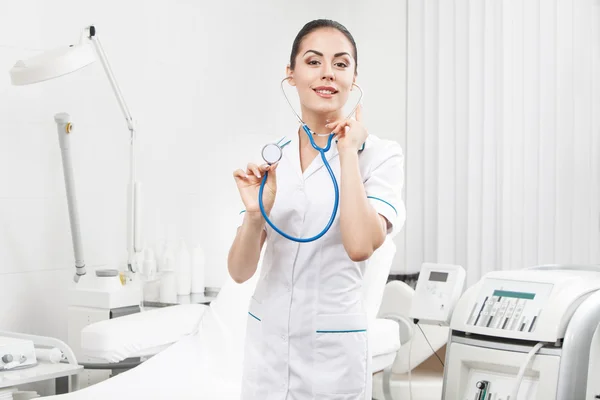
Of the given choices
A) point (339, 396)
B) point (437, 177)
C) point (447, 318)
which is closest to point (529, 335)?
point (447, 318)

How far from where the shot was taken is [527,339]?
6.03ft

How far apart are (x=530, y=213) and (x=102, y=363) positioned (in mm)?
1939

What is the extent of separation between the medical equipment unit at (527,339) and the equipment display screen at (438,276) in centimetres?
10

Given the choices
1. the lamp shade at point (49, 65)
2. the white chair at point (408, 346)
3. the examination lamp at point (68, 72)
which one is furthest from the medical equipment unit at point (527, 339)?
the lamp shade at point (49, 65)

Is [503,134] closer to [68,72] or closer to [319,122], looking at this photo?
[68,72]

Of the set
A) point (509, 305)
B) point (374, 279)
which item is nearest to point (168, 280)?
point (374, 279)

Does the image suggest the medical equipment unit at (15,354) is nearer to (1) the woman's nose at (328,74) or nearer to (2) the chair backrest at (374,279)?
(2) the chair backrest at (374,279)

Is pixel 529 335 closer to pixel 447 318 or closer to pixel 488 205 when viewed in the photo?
pixel 447 318

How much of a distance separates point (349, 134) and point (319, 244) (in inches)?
7.9

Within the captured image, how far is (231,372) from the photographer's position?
2219 millimetres

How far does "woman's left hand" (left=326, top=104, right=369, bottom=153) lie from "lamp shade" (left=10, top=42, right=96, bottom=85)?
1194 millimetres

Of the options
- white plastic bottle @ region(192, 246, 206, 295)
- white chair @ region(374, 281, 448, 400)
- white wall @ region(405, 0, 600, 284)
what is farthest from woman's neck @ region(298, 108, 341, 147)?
white wall @ region(405, 0, 600, 284)

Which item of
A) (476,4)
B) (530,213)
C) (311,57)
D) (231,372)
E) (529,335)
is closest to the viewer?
(311,57)

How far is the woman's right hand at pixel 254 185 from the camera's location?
124 cm
